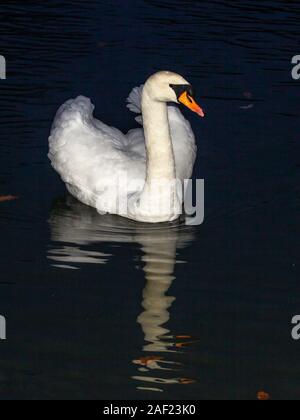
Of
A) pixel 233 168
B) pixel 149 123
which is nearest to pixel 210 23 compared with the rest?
pixel 233 168

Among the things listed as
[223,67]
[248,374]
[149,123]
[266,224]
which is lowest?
[248,374]

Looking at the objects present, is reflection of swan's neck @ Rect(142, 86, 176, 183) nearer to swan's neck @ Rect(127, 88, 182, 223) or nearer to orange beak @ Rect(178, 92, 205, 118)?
swan's neck @ Rect(127, 88, 182, 223)

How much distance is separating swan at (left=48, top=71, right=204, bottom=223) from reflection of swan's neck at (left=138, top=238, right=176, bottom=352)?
0.65m

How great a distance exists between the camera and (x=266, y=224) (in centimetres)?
1126

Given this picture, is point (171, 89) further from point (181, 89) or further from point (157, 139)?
point (157, 139)

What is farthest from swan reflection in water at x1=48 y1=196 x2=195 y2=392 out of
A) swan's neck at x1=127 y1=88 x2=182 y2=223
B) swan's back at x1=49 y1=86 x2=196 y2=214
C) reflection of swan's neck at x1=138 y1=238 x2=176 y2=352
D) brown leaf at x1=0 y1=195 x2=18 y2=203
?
brown leaf at x1=0 y1=195 x2=18 y2=203

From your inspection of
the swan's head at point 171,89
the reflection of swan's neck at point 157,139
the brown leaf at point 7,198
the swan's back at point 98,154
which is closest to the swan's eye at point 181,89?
the swan's head at point 171,89

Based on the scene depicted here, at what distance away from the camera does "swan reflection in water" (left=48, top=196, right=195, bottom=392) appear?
8.65 m

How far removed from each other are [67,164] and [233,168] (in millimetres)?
1686

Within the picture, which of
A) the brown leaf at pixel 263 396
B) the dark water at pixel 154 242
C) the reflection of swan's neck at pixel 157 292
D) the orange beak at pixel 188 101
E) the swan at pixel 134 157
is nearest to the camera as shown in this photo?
the brown leaf at pixel 263 396

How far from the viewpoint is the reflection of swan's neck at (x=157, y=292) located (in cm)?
911

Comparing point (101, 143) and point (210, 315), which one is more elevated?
point (101, 143)

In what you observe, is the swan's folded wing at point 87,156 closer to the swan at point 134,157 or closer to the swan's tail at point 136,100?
the swan at point 134,157

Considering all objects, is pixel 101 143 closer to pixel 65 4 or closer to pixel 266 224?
pixel 266 224
